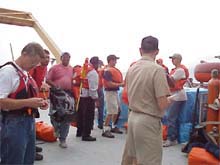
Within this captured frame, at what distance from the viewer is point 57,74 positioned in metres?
4.74

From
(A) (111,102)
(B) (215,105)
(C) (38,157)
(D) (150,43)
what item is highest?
(D) (150,43)

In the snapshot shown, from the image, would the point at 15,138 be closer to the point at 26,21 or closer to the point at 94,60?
the point at 94,60

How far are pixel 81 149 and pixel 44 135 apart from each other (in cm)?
67

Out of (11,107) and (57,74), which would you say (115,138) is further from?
(11,107)

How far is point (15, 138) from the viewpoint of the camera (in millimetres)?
2236

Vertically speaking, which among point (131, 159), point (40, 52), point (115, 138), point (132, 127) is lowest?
point (115, 138)

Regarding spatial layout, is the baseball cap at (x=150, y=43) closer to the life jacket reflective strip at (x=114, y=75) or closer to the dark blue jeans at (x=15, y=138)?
the dark blue jeans at (x=15, y=138)

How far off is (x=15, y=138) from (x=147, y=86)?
1041 mm

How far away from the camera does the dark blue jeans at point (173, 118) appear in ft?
16.5

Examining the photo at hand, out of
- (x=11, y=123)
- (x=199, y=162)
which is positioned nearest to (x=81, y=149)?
(x=199, y=162)

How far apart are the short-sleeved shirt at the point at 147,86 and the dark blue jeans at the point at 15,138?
85 cm

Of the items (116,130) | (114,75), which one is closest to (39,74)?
(114,75)

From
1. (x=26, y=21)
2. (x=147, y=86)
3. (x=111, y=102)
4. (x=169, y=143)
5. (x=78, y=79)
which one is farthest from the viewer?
(x=26, y=21)

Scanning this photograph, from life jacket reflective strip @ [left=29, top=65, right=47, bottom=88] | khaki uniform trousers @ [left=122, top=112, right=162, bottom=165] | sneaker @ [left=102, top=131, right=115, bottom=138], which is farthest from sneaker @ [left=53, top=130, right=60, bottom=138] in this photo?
khaki uniform trousers @ [left=122, top=112, right=162, bottom=165]
